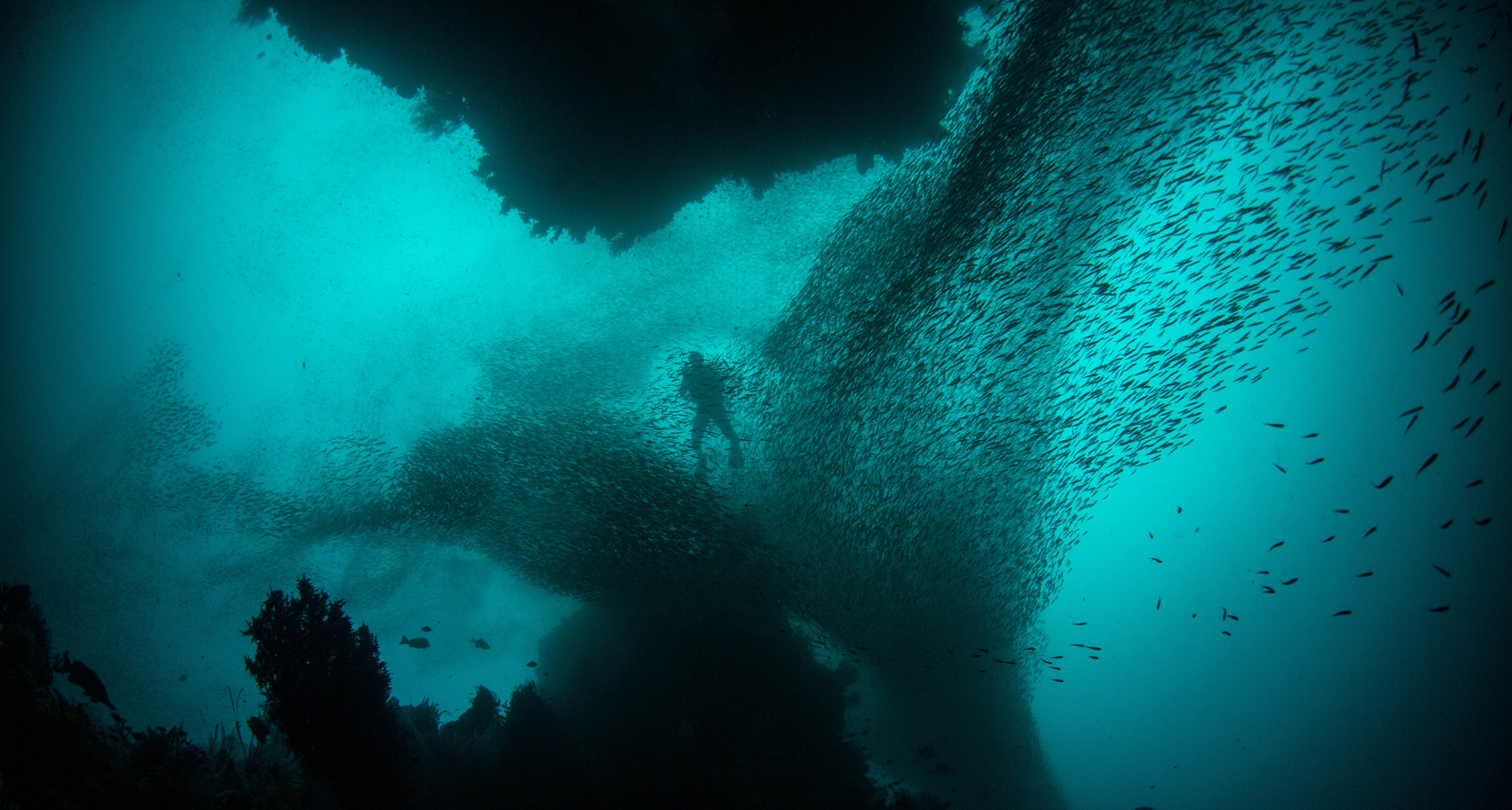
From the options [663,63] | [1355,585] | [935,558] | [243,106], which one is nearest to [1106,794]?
[1355,585]

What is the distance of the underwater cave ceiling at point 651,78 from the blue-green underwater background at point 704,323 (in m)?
0.51

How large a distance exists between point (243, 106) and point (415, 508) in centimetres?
1030

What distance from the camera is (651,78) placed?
7.62 metres

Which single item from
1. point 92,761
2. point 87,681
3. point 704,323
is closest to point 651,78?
point 704,323

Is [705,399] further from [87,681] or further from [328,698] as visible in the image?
[87,681]

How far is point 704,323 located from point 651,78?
434 cm

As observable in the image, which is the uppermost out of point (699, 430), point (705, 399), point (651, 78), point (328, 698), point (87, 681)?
point (651, 78)

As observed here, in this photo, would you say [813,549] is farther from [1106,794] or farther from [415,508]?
[1106,794]

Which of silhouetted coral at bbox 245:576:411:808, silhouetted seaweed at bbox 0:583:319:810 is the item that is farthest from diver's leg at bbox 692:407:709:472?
silhouetted seaweed at bbox 0:583:319:810

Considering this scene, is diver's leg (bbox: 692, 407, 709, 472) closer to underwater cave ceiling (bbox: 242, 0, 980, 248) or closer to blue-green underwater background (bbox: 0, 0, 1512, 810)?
blue-green underwater background (bbox: 0, 0, 1512, 810)

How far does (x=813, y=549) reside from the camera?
12148 millimetres

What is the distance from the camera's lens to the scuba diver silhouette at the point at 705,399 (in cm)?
1045

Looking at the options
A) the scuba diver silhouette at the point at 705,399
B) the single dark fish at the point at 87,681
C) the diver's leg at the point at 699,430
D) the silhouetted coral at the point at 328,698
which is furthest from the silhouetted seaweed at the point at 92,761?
the scuba diver silhouette at the point at 705,399

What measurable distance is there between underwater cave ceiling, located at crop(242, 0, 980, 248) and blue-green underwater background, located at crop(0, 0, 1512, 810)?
0.51m
